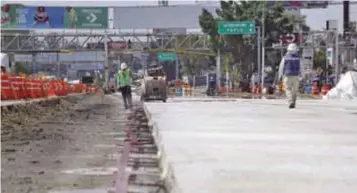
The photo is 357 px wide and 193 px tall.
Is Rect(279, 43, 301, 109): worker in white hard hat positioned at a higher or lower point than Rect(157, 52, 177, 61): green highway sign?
lower

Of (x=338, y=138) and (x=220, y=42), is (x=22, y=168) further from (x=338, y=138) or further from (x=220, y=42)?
(x=220, y=42)

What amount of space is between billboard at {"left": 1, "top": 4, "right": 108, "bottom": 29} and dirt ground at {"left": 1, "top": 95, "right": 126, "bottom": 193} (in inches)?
2447

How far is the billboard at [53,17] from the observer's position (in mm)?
82438

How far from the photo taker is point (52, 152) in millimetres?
12492

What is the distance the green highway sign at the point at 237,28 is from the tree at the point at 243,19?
235 centimetres

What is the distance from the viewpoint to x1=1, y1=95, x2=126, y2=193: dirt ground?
29.9ft

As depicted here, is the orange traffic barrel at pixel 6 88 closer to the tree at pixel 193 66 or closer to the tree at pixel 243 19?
the tree at pixel 243 19

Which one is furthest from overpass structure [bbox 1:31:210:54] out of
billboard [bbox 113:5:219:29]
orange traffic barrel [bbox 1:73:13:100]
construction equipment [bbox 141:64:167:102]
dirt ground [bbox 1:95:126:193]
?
dirt ground [bbox 1:95:126:193]

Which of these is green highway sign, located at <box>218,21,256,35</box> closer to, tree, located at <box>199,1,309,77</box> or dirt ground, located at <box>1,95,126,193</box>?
tree, located at <box>199,1,309,77</box>

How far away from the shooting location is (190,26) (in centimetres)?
9094

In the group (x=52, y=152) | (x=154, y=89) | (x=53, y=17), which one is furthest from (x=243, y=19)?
(x=52, y=152)

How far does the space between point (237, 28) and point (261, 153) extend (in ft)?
193

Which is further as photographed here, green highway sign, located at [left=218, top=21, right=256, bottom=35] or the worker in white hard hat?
green highway sign, located at [left=218, top=21, right=256, bottom=35]

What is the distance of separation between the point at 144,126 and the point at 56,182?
8.95 metres
